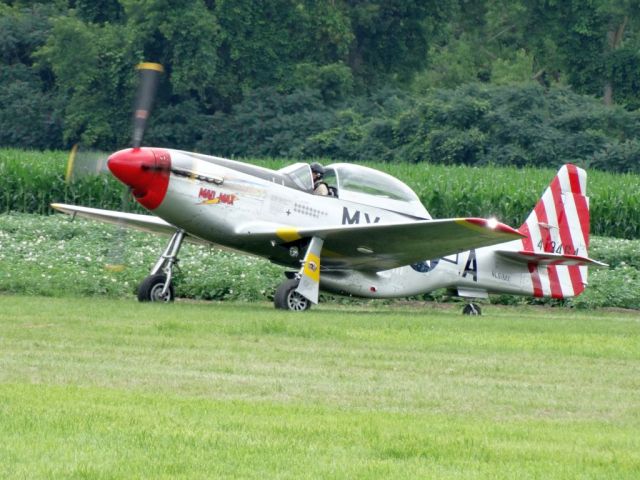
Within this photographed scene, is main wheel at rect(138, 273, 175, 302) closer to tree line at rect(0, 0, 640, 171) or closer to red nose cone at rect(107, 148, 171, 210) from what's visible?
red nose cone at rect(107, 148, 171, 210)

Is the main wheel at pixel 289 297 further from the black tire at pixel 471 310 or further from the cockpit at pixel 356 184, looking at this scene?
the black tire at pixel 471 310

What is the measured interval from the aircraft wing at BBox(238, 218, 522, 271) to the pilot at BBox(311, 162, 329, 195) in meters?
0.73

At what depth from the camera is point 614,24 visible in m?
60.4

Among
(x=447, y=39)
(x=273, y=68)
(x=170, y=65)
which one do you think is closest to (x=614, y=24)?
(x=447, y=39)

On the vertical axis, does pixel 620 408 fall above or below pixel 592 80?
below

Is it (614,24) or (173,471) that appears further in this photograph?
(614,24)

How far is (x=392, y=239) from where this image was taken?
1650 cm

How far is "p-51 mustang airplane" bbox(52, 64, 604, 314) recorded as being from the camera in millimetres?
16344

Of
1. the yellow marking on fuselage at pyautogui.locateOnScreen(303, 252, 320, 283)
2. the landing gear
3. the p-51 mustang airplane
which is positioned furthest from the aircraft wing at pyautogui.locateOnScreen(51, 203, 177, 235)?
the yellow marking on fuselage at pyautogui.locateOnScreen(303, 252, 320, 283)

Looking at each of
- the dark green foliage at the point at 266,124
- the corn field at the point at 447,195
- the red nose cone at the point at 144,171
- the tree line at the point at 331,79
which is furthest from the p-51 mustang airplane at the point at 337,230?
the dark green foliage at the point at 266,124

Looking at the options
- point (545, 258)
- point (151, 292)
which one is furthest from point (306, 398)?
point (545, 258)

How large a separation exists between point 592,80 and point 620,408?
52.0 meters

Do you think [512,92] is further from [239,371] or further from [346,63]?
[239,371]

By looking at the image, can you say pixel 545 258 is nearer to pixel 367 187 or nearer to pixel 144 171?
pixel 367 187
